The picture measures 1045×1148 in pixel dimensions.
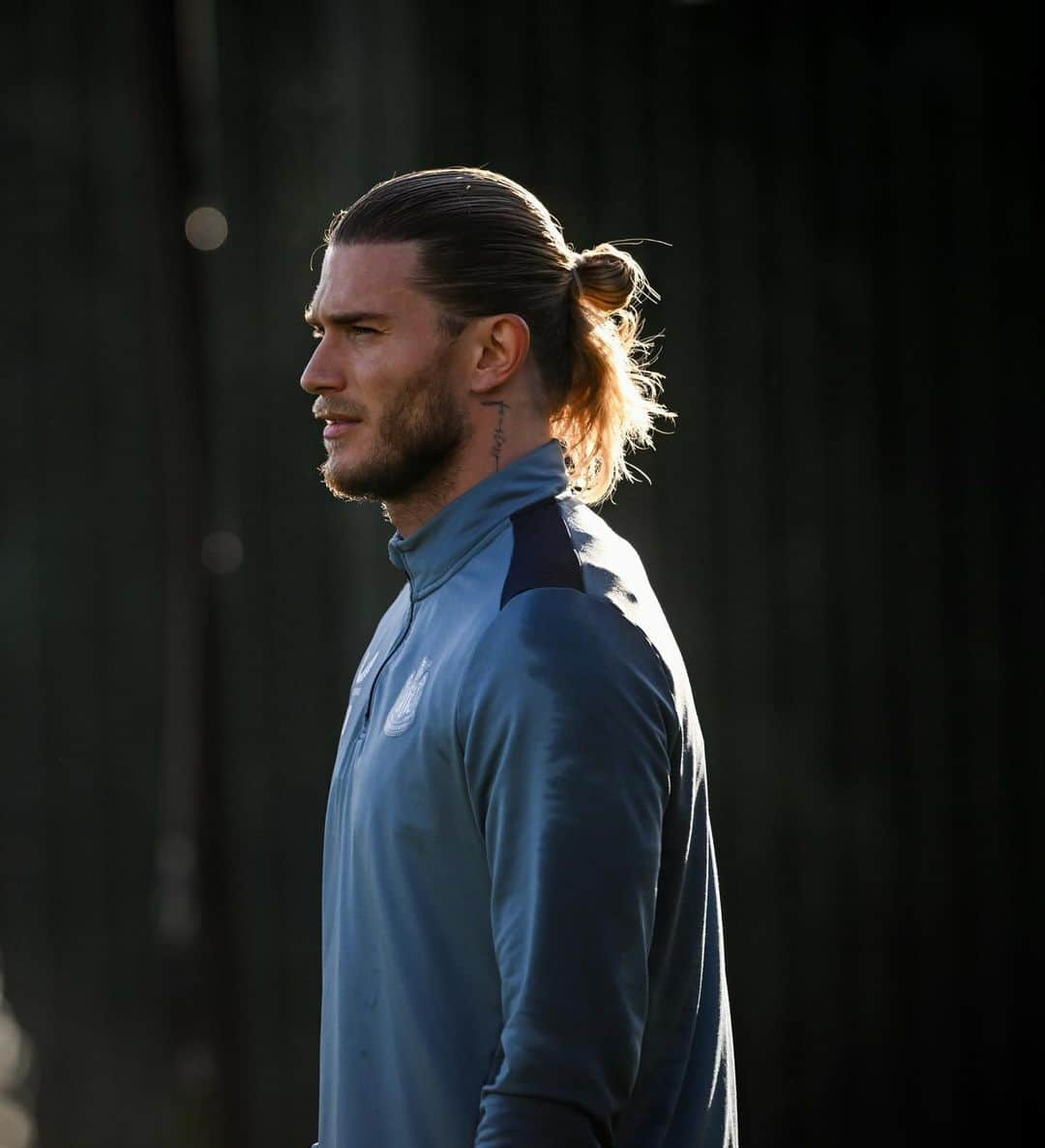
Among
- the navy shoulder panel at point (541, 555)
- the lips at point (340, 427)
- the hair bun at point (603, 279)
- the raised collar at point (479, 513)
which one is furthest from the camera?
the hair bun at point (603, 279)

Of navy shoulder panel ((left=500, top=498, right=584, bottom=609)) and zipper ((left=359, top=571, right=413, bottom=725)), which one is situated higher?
navy shoulder panel ((left=500, top=498, right=584, bottom=609))

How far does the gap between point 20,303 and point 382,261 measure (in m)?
2.30

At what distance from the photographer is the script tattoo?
176 cm

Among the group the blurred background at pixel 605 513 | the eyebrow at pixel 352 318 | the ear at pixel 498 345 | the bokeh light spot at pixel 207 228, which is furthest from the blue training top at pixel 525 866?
the bokeh light spot at pixel 207 228

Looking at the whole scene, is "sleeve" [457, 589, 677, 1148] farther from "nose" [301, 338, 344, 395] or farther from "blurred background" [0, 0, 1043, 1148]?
"blurred background" [0, 0, 1043, 1148]

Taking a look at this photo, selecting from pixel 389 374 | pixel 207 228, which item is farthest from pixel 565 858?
pixel 207 228

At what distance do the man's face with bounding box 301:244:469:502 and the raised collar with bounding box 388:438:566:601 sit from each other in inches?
2.9

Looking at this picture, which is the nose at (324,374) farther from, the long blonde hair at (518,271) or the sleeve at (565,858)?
the sleeve at (565,858)

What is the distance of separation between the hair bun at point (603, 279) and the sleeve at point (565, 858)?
0.71m

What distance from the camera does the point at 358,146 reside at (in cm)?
380

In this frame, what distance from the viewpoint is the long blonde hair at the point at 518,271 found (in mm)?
1785

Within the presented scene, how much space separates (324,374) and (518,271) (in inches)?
11.8

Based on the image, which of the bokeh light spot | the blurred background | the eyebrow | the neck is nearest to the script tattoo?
the neck

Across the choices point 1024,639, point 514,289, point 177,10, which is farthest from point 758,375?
point 514,289
